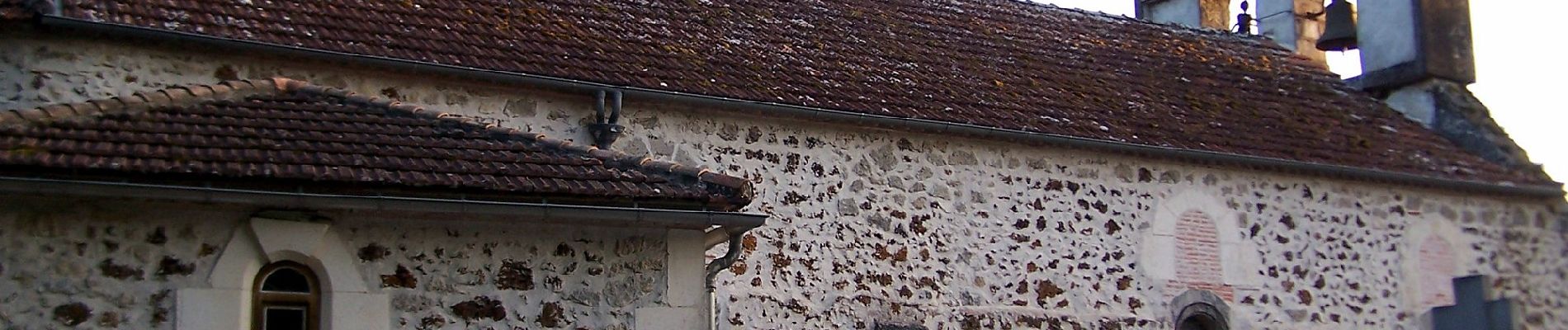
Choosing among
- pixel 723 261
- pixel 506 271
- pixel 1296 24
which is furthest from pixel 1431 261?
pixel 506 271

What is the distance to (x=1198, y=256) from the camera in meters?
13.6

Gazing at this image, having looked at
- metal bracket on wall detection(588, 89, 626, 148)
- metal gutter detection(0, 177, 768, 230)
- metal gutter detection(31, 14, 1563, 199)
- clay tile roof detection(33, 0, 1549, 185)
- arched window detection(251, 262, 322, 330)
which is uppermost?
clay tile roof detection(33, 0, 1549, 185)

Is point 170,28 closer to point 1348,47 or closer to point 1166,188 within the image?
point 1166,188

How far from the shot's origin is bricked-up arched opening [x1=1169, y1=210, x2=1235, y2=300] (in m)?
13.5

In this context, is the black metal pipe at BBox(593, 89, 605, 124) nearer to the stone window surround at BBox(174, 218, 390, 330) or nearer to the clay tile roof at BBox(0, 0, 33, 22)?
the clay tile roof at BBox(0, 0, 33, 22)

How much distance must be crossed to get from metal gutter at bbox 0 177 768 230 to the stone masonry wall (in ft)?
0.47

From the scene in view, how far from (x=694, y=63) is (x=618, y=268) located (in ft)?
12.4

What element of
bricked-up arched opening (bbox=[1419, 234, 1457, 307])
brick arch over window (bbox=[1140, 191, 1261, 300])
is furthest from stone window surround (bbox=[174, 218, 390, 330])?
bricked-up arched opening (bbox=[1419, 234, 1457, 307])

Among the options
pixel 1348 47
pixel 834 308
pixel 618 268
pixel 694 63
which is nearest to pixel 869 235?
pixel 834 308

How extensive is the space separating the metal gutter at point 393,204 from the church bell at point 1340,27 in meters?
10.4

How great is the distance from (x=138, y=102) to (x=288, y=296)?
121 cm

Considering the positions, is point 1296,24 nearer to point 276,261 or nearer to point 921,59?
point 921,59

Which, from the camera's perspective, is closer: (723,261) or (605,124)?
(723,261)

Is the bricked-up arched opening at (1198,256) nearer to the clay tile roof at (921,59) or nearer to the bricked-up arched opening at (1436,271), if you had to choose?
the clay tile roof at (921,59)
